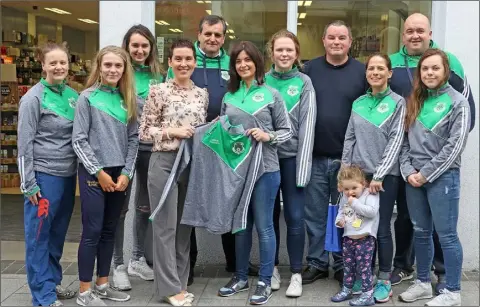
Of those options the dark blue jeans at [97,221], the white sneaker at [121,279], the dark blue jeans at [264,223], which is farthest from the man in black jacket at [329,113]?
the dark blue jeans at [97,221]

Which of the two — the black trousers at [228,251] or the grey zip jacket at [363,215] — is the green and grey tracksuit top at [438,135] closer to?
the grey zip jacket at [363,215]

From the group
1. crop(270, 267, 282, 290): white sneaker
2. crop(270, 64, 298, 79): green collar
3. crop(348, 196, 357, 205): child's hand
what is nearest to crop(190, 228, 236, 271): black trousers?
crop(270, 267, 282, 290): white sneaker

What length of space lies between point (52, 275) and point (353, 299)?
2.31 metres

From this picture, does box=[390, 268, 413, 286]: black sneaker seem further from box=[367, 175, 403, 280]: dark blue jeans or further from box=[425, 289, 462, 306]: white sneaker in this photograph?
box=[425, 289, 462, 306]: white sneaker

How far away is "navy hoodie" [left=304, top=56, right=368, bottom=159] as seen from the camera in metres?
4.98

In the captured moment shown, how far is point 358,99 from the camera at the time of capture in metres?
A: 4.85

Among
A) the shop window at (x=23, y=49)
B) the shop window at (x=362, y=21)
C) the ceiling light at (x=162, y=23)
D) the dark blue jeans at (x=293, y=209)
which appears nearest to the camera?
the dark blue jeans at (x=293, y=209)

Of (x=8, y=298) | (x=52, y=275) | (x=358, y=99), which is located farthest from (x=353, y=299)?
(x=8, y=298)

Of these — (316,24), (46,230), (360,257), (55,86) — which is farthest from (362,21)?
(46,230)

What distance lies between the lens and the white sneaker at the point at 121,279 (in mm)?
5160

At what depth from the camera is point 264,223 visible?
476cm

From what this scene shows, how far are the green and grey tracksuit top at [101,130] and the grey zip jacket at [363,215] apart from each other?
1.65 m

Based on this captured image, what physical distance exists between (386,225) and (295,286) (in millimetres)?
861

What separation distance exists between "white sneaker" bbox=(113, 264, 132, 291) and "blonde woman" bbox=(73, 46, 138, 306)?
382mm
